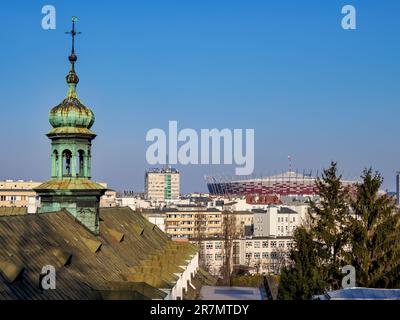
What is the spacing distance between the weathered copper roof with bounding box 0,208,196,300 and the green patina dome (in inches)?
183

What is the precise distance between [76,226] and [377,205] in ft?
44.0

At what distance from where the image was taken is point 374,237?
33.3 metres

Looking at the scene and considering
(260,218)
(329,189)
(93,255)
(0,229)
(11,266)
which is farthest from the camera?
(260,218)

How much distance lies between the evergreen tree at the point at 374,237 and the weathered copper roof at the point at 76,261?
829 centimetres

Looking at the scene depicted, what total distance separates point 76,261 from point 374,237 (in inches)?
540

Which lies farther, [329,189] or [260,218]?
[260,218]

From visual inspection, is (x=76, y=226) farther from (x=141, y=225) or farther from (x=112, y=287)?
(x=141, y=225)

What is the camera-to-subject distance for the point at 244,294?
47.2m

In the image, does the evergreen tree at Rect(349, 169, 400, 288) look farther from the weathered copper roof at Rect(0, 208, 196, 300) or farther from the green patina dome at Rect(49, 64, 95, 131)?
the green patina dome at Rect(49, 64, 95, 131)

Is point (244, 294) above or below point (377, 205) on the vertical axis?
below

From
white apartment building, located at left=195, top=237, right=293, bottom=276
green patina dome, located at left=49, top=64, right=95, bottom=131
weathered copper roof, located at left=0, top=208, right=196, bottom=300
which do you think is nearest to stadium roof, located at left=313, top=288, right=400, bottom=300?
weathered copper roof, located at left=0, top=208, right=196, bottom=300

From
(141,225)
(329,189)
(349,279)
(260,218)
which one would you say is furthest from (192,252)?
(260,218)
